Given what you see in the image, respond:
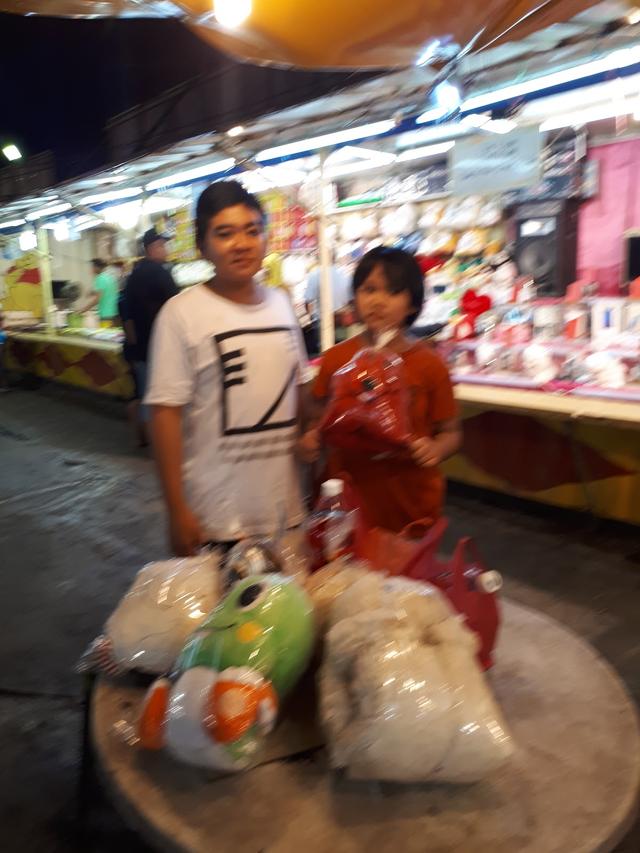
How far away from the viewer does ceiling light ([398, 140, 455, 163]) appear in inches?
202

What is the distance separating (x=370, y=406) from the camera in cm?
166

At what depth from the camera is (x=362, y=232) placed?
645cm

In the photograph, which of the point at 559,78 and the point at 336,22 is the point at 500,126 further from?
the point at 336,22

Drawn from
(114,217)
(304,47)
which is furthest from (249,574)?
(114,217)

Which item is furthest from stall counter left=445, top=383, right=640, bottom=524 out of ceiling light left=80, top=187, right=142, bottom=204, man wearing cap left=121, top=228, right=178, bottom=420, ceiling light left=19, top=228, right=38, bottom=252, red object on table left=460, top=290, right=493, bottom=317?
ceiling light left=19, top=228, right=38, bottom=252

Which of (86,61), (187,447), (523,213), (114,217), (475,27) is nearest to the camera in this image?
(187,447)

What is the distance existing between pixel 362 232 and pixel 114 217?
321cm

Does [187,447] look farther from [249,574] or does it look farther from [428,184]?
[428,184]

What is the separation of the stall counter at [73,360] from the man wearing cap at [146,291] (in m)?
1.94

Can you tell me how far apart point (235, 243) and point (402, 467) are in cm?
74

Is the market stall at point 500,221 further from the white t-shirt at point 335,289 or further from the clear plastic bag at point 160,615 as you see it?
the clear plastic bag at point 160,615

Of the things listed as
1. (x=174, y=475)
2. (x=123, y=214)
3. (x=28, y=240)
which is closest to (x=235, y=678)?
(x=174, y=475)

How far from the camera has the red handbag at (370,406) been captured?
5.44ft

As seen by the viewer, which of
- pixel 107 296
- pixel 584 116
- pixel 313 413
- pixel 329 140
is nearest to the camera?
pixel 313 413
